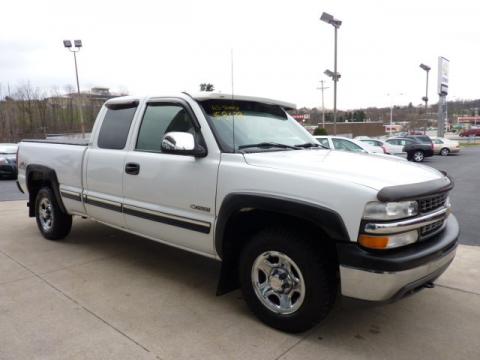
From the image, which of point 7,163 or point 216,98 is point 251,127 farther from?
point 7,163

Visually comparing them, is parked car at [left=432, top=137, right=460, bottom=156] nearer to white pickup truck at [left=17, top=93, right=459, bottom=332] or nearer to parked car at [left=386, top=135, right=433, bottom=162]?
parked car at [left=386, top=135, right=433, bottom=162]

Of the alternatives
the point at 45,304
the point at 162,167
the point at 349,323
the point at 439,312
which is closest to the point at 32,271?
the point at 45,304

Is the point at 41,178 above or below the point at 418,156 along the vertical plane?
above

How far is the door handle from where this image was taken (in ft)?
13.3

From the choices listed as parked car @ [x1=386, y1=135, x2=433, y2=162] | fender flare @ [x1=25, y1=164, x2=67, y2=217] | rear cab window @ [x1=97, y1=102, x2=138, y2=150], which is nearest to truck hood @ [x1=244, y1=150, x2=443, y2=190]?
rear cab window @ [x1=97, y1=102, x2=138, y2=150]

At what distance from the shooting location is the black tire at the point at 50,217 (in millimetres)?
5562

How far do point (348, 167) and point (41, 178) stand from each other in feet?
14.6

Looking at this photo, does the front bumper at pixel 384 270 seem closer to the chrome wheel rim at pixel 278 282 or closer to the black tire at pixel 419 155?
the chrome wheel rim at pixel 278 282

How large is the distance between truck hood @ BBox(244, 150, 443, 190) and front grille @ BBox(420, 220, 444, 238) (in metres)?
0.33

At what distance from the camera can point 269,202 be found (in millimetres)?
2986

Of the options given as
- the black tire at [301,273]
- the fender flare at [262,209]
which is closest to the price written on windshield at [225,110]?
the fender flare at [262,209]

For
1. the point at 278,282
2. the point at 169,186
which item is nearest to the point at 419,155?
the point at 169,186

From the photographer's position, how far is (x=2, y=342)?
3.06 metres

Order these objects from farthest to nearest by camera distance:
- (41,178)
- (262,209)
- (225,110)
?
(41,178)
(225,110)
(262,209)
